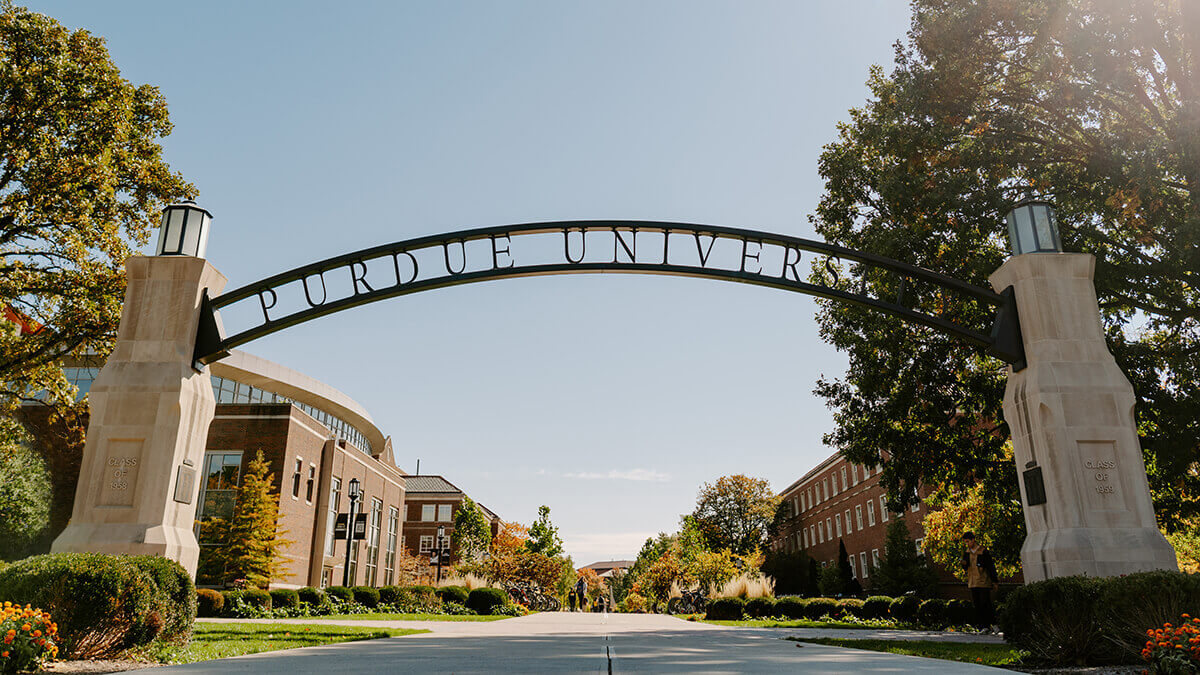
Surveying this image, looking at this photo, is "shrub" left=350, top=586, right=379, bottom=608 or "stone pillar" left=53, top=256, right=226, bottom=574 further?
"shrub" left=350, top=586, right=379, bottom=608

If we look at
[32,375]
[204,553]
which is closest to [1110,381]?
[32,375]

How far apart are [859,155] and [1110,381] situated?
11437 millimetres

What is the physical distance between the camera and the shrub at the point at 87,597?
19.9 ft

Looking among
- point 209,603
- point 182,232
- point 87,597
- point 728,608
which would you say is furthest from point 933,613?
point 209,603

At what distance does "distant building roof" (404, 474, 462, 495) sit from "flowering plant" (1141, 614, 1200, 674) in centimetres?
7139

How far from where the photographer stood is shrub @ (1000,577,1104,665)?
21.5 ft

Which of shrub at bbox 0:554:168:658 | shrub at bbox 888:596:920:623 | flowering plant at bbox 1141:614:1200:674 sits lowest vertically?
shrub at bbox 888:596:920:623

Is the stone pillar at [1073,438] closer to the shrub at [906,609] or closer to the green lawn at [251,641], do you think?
the green lawn at [251,641]

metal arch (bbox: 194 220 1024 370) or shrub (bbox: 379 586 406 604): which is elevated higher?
metal arch (bbox: 194 220 1024 370)

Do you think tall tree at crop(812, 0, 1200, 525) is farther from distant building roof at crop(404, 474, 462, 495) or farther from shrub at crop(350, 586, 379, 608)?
distant building roof at crop(404, 474, 462, 495)

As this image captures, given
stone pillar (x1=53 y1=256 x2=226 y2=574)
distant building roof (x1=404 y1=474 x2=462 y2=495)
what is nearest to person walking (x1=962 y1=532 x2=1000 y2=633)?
stone pillar (x1=53 y1=256 x2=226 y2=574)

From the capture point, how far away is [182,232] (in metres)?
9.62

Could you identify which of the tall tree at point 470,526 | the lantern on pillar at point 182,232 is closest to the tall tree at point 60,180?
the lantern on pillar at point 182,232

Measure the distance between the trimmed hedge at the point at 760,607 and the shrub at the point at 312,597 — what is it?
46.5ft
